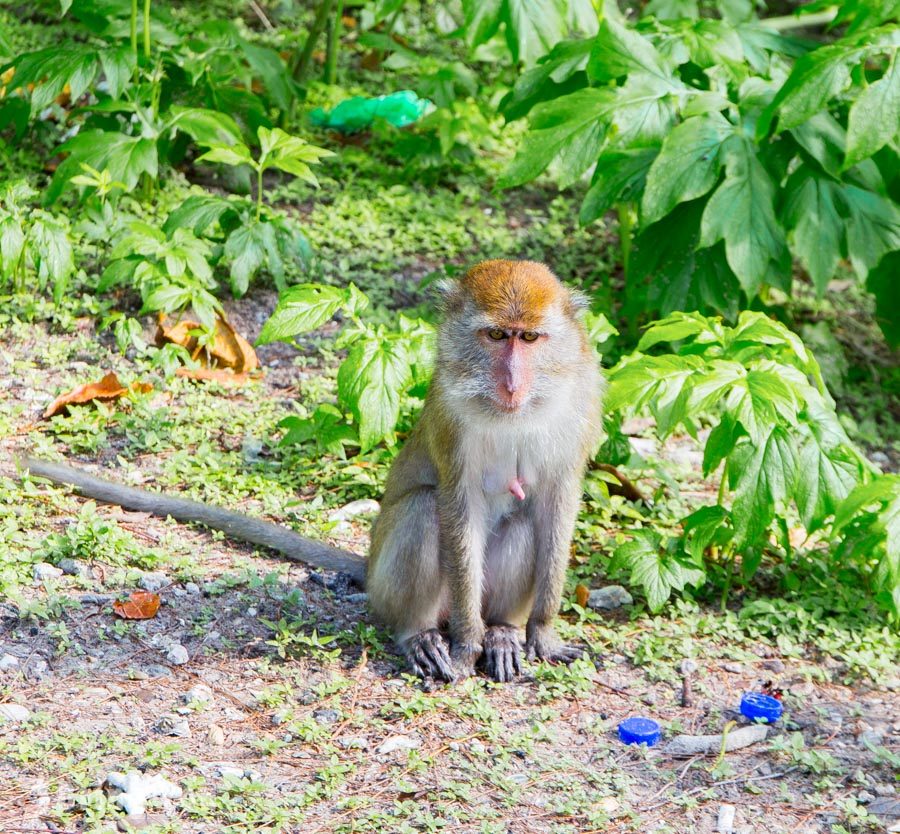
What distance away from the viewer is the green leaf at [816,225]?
239 inches

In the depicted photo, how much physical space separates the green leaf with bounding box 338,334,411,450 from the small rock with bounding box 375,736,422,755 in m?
1.51

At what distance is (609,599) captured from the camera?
5.26 m

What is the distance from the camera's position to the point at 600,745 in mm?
4250

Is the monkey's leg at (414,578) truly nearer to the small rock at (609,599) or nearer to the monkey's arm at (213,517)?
the monkey's arm at (213,517)

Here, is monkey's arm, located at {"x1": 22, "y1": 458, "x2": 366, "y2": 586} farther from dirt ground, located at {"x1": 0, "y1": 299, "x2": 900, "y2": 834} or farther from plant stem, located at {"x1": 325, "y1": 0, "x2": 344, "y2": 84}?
plant stem, located at {"x1": 325, "y1": 0, "x2": 344, "y2": 84}

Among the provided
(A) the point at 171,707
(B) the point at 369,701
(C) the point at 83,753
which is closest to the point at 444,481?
(B) the point at 369,701

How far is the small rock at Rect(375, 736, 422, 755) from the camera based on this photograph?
13.4 feet

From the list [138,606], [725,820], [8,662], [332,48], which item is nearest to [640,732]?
[725,820]

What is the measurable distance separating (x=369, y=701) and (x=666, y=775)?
1023 millimetres

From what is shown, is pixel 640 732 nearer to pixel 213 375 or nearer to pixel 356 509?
pixel 356 509

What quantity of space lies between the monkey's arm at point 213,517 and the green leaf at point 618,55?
2639 mm

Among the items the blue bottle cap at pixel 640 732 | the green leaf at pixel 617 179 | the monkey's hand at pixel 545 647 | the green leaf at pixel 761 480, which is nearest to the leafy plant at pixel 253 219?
the green leaf at pixel 617 179

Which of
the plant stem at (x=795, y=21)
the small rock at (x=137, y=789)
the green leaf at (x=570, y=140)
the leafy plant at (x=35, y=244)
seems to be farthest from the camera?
the plant stem at (x=795, y=21)

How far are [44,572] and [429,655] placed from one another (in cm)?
150
